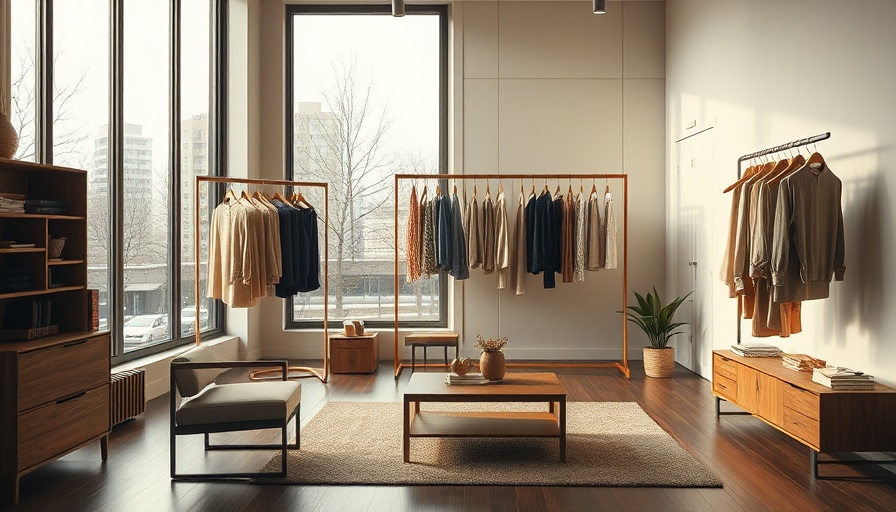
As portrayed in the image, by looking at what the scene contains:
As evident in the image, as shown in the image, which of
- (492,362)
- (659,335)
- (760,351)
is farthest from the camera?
(659,335)

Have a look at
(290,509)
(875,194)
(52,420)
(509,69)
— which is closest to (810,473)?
(875,194)

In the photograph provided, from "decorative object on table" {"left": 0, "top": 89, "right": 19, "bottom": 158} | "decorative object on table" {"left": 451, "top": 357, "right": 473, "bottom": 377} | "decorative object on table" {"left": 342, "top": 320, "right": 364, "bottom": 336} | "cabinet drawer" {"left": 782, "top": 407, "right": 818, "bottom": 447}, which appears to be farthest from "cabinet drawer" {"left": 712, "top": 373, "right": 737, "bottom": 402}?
"decorative object on table" {"left": 0, "top": 89, "right": 19, "bottom": 158}

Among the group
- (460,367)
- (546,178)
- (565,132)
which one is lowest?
(460,367)

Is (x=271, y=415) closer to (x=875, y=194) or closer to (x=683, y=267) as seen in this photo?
(x=875, y=194)

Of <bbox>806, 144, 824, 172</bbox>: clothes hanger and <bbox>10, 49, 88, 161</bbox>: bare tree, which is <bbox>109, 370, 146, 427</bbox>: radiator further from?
<bbox>806, 144, 824, 172</bbox>: clothes hanger

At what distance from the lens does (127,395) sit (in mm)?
4855

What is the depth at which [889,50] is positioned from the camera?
3910mm

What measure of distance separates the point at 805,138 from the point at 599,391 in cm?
260

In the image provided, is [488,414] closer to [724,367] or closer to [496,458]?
[496,458]

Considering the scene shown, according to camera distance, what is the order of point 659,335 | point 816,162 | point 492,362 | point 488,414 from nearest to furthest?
point 816,162
point 492,362
point 488,414
point 659,335

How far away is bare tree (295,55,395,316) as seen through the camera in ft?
26.0

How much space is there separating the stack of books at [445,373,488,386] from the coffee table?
39 millimetres

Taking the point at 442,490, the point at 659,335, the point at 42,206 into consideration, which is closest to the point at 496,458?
the point at 442,490

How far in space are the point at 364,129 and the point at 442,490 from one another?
5084 millimetres
